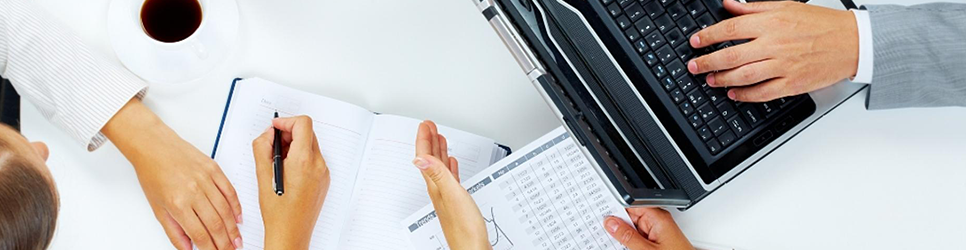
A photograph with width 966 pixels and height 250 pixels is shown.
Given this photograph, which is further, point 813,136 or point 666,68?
point 813,136

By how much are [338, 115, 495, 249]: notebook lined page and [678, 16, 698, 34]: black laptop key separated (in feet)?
1.20

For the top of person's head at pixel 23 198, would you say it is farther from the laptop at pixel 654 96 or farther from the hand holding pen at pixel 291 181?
the laptop at pixel 654 96

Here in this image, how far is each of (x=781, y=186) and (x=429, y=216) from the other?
0.50m

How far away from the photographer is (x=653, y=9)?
2.66ft

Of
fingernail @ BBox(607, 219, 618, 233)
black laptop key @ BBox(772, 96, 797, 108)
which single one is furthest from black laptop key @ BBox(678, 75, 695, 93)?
fingernail @ BBox(607, 219, 618, 233)

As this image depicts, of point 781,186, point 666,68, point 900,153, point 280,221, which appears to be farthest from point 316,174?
point 900,153

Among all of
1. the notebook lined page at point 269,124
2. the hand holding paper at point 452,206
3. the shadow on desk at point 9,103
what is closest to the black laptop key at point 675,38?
the hand holding paper at point 452,206

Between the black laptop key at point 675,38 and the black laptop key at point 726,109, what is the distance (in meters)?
0.09

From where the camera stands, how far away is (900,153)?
960mm

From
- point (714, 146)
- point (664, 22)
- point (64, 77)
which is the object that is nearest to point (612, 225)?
point (714, 146)

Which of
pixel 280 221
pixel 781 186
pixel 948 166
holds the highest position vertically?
pixel 280 221

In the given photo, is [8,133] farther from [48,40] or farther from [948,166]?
[948,166]

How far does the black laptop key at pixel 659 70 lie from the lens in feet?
2.69

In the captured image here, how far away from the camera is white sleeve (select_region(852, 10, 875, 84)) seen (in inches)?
32.9
